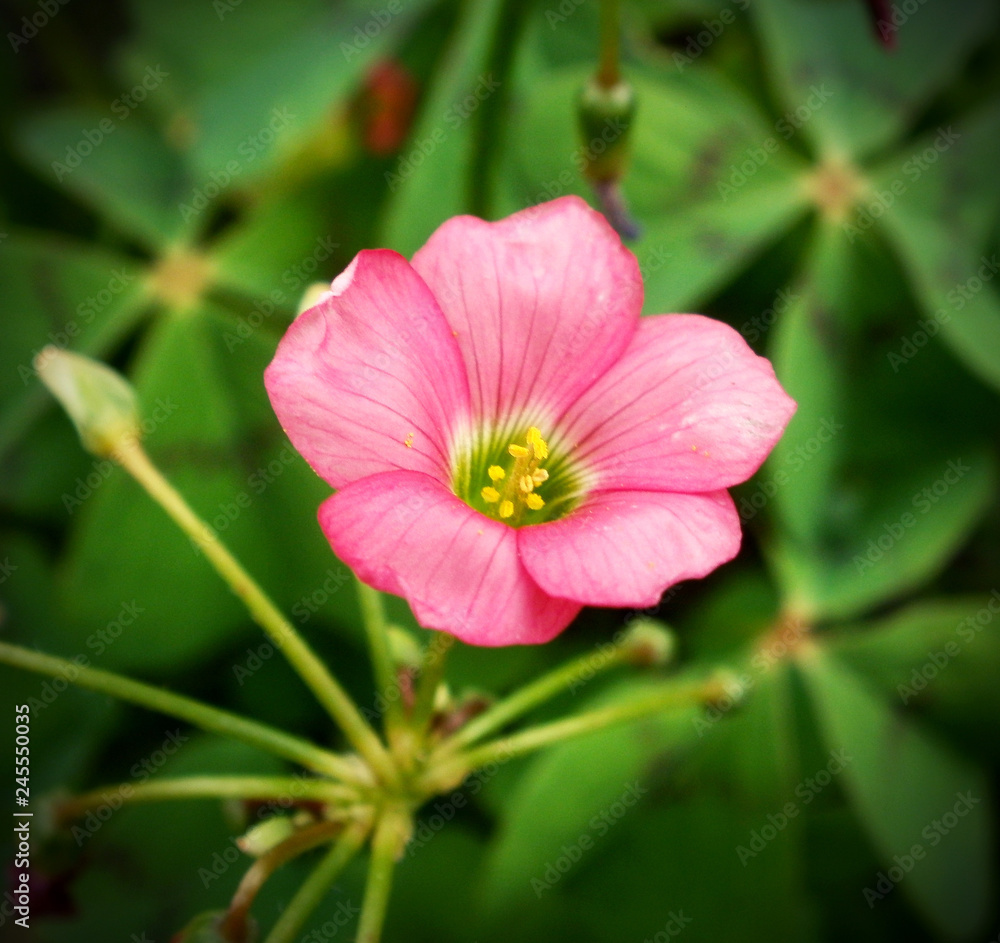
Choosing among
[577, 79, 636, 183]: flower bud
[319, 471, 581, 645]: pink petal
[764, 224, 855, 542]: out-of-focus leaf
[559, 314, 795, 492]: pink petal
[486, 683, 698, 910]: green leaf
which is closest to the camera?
[319, 471, 581, 645]: pink petal

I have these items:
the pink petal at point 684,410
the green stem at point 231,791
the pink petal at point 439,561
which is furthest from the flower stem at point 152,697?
the pink petal at point 684,410

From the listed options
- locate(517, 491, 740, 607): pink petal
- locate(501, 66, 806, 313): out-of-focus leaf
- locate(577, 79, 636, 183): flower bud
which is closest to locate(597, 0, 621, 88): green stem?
locate(577, 79, 636, 183): flower bud

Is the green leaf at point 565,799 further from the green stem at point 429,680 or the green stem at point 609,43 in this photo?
the green stem at point 609,43

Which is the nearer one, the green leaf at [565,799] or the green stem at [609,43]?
the green stem at [609,43]

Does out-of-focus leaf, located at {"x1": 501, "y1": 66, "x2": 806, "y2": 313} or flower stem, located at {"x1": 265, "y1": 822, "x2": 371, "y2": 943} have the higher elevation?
out-of-focus leaf, located at {"x1": 501, "y1": 66, "x2": 806, "y2": 313}

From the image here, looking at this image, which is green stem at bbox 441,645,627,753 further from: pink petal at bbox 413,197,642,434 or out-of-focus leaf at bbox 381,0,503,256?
out-of-focus leaf at bbox 381,0,503,256

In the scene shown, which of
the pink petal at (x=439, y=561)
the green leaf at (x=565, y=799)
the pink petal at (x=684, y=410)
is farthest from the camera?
the green leaf at (x=565, y=799)

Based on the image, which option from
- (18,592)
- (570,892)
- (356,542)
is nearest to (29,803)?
(18,592)

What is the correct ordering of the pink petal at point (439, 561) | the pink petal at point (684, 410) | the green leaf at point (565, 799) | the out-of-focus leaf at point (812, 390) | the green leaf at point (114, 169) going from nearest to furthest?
1. the pink petal at point (439, 561)
2. the pink petal at point (684, 410)
3. the green leaf at point (565, 799)
4. the out-of-focus leaf at point (812, 390)
5. the green leaf at point (114, 169)
